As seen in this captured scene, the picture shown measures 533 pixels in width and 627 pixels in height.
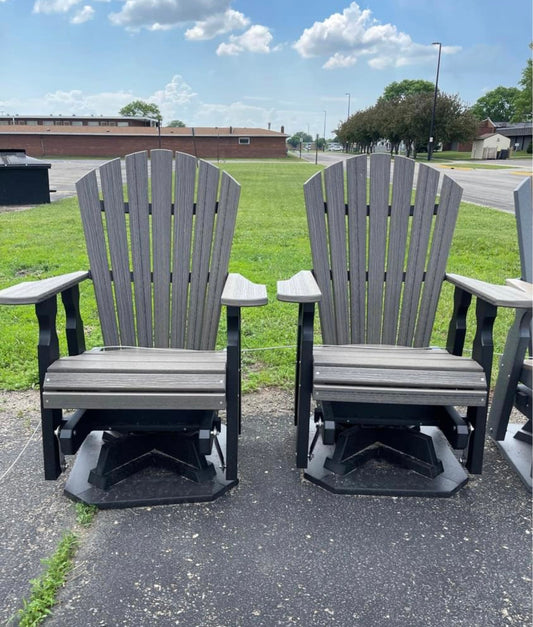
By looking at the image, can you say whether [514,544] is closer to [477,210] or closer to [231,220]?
[231,220]

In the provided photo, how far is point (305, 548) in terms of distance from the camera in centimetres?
181

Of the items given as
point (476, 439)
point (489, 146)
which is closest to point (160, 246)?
point (476, 439)

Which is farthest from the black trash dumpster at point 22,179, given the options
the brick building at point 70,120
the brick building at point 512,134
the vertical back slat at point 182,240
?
the brick building at point 70,120

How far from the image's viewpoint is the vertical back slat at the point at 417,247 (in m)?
2.45

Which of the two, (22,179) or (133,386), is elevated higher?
(22,179)

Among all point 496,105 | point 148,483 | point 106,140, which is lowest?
point 148,483

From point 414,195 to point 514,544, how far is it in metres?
1.52

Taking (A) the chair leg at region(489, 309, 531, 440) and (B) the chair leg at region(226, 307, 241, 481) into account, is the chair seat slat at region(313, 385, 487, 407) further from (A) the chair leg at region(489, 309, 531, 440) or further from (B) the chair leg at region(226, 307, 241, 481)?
(A) the chair leg at region(489, 309, 531, 440)

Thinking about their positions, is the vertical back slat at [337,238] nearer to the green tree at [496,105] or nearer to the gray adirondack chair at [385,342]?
the gray adirondack chair at [385,342]

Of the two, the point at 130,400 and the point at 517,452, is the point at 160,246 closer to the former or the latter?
the point at 130,400

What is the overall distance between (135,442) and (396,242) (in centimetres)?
149

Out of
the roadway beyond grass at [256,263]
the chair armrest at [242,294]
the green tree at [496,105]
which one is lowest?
the roadway beyond grass at [256,263]

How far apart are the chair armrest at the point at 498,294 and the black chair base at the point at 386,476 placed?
67cm

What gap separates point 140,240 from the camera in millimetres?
2467
